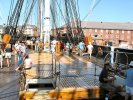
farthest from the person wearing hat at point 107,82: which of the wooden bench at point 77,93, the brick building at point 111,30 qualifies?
the brick building at point 111,30

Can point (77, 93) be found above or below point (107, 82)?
below

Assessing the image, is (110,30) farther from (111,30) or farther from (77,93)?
(77,93)

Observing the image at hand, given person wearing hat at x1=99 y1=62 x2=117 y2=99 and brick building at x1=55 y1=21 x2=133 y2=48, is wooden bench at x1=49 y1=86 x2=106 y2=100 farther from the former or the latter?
brick building at x1=55 y1=21 x2=133 y2=48

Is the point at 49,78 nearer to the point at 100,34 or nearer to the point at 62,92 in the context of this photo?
the point at 62,92

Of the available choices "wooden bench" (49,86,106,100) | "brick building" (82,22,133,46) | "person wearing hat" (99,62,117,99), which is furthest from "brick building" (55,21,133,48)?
"wooden bench" (49,86,106,100)

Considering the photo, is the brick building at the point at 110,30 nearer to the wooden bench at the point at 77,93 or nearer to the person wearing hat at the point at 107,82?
the person wearing hat at the point at 107,82

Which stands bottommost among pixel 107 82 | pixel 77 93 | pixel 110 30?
pixel 77 93

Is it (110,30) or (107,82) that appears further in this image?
(110,30)

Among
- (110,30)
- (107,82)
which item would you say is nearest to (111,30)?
(110,30)

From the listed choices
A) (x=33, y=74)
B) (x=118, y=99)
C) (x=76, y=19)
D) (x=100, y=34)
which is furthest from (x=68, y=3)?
(x=100, y=34)

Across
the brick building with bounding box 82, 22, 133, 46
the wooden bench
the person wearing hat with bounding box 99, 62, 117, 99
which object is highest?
the brick building with bounding box 82, 22, 133, 46

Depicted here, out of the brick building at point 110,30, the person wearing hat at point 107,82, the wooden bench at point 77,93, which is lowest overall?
the wooden bench at point 77,93

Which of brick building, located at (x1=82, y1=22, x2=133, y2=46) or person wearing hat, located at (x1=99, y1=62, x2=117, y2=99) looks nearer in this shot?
person wearing hat, located at (x1=99, y1=62, x2=117, y2=99)

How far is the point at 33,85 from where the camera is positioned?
12984 mm
